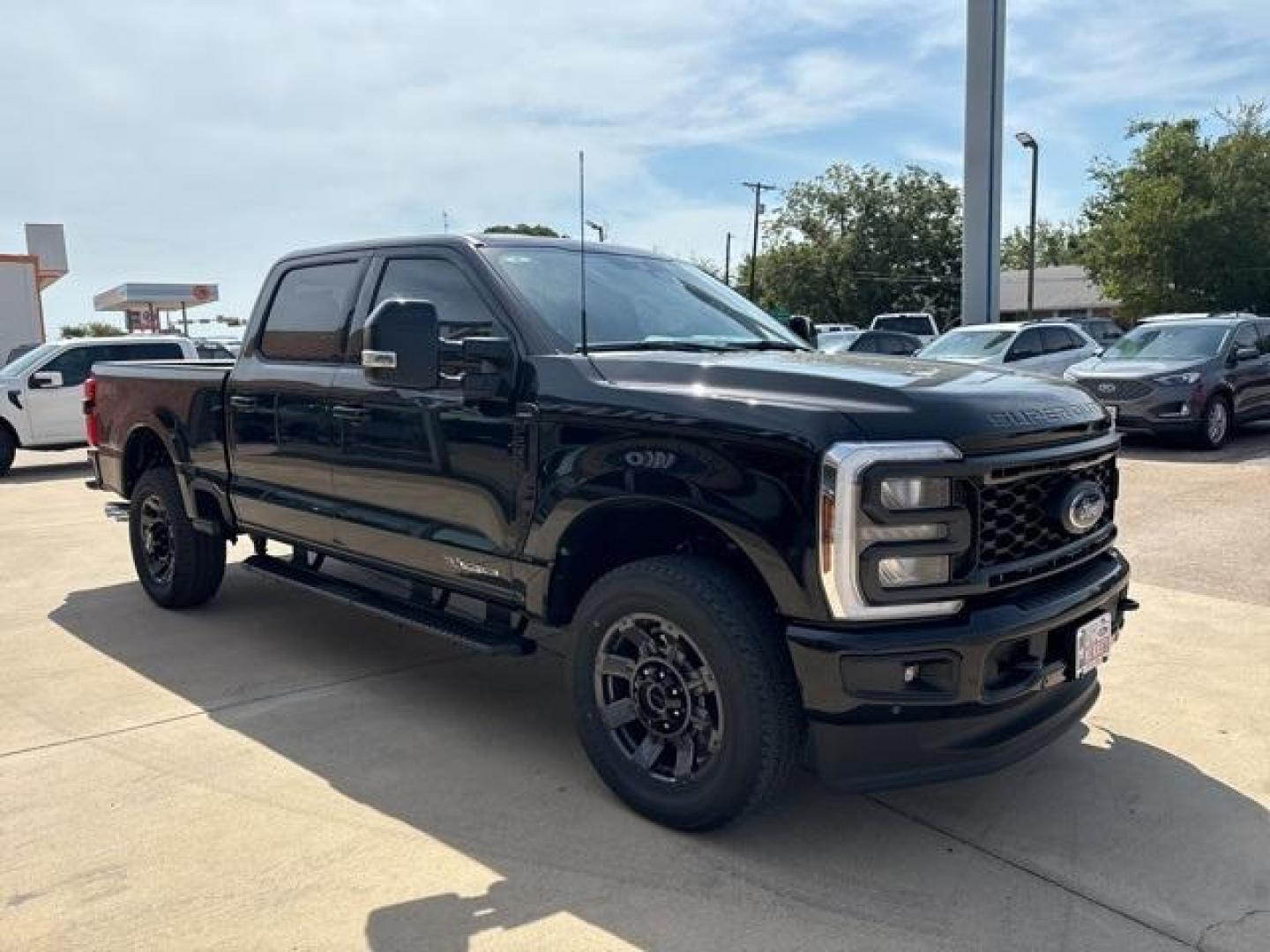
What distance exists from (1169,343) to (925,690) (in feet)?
41.9

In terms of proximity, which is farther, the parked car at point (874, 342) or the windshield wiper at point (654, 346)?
the parked car at point (874, 342)

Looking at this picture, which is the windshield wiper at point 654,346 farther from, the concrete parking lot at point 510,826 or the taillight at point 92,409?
the taillight at point 92,409

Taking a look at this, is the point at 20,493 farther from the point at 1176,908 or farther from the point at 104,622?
the point at 1176,908

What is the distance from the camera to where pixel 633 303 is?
14.4 ft

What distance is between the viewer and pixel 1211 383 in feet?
42.3

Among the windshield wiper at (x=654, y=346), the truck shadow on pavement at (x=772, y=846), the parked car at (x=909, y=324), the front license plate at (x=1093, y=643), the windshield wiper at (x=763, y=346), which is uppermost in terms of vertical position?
the windshield wiper at (x=654, y=346)

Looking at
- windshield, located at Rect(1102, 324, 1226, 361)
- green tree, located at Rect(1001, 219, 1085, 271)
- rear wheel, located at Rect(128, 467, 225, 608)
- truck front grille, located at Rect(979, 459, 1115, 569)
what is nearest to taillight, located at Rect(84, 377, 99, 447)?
rear wheel, located at Rect(128, 467, 225, 608)

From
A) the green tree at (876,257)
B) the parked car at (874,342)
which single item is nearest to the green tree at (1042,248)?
the green tree at (876,257)

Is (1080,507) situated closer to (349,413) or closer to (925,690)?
(925,690)

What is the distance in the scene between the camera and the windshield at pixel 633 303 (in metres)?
4.12

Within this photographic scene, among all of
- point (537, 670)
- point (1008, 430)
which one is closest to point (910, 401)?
point (1008, 430)

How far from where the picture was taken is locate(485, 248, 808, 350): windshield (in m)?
4.12

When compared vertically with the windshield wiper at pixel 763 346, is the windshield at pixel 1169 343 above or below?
below

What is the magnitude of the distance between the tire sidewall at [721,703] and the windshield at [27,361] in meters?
13.3
